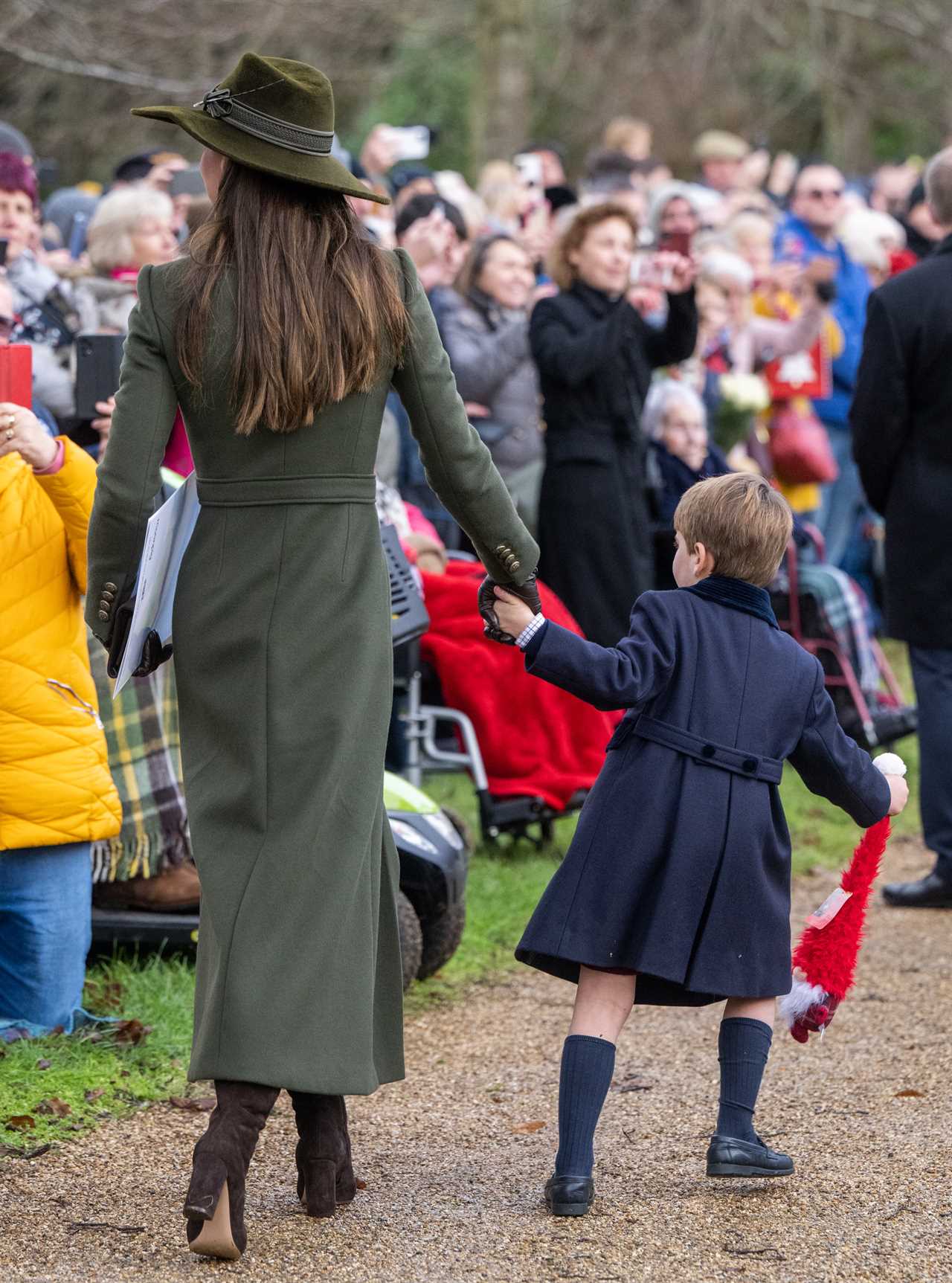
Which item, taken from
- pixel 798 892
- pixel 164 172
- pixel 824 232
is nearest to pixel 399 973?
pixel 798 892

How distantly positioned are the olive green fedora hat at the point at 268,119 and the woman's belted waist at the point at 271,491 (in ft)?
1.64

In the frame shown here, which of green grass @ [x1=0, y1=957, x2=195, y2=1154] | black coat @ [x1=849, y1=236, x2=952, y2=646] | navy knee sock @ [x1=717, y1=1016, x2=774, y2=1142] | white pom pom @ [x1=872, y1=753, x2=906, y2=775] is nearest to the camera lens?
navy knee sock @ [x1=717, y1=1016, x2=774, y2=1142]

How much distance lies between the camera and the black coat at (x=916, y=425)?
20.2 ft

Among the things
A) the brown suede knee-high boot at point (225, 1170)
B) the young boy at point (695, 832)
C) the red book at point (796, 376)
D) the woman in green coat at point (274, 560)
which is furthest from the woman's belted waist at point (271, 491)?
the red book at point (796, 376)

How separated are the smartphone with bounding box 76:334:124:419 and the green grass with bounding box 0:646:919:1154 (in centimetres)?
145

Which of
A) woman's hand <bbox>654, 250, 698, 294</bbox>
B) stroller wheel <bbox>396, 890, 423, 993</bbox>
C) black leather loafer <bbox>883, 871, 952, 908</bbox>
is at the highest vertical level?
woman's hand <bbox>654, 250, 698, 294</bbox>

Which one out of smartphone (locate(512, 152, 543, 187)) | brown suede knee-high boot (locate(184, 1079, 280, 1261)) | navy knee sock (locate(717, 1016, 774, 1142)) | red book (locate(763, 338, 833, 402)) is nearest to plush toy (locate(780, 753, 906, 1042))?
navy knee sock (locate(717, 1016, 774, 1142))

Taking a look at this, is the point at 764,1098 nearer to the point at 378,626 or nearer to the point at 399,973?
the point at 399,973

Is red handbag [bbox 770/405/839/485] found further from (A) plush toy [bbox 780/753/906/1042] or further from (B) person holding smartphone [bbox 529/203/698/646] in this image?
(A) plush toy [bbox 780/753/906/1042]

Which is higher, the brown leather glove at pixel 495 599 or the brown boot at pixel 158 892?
the brown leather glove at pixel 495 599

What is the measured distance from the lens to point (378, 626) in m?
3.48

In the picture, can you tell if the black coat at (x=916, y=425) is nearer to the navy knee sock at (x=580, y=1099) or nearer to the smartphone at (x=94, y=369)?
the smartphone at (x=94, y=369)

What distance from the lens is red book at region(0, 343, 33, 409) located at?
3.97 metres

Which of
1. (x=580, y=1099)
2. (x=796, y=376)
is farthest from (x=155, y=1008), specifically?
(x=796, y=376)
